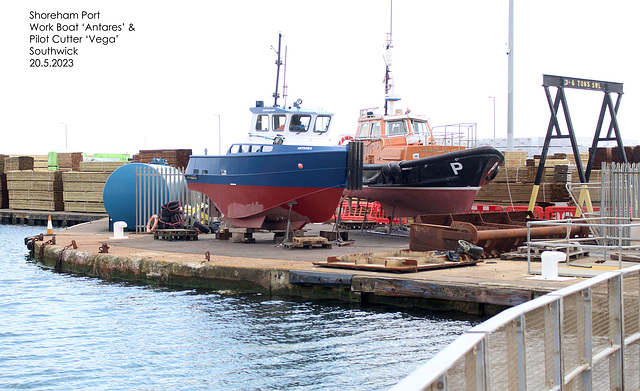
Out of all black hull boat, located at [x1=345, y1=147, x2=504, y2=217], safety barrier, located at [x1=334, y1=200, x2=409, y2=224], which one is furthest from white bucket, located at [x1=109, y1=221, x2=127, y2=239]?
safety barrier, located at [x1=334, y1=200, x2=409, y2=224]

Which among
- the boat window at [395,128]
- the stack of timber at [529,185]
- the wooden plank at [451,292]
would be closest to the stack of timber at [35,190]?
the boat window at [395,128]

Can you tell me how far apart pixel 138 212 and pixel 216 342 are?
11.5 metres

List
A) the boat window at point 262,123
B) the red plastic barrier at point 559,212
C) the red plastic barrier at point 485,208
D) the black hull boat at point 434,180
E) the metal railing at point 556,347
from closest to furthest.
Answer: the metal railing at point 556,347 → the black hull boat at point 434,180 → the boat window at point 262,123 → the red plastic barrier at point 559,212 → the red plastic barrier at point 485,208

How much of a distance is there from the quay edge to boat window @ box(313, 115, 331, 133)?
665 centimetres

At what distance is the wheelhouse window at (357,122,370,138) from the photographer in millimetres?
22714

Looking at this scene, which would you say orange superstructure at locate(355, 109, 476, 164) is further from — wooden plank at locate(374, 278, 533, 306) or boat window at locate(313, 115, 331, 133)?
wooden plank at locate(374, 278, 533, 306)

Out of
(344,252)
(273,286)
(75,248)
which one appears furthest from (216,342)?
(75,248)

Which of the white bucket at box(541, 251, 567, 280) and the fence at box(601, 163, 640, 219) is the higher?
the fence at box(601, 163, 640, 219)

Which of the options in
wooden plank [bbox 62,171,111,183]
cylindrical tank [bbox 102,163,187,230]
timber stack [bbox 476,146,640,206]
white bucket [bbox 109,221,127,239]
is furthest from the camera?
wooden plank [bbox 62,171,111,183]

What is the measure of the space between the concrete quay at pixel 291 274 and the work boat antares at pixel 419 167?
180 cm

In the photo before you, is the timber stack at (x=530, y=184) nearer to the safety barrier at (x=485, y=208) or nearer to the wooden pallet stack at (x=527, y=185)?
the wooden pallet stack at (x=527, y=185)

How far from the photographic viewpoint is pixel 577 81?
17297 millimetres

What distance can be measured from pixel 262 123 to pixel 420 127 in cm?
601

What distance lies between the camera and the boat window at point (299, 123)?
18.3m
